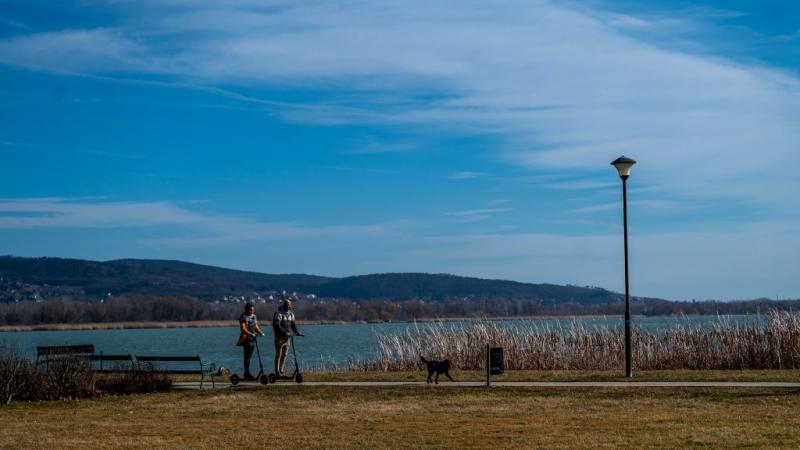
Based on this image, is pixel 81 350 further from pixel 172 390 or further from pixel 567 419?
pixel 567 419

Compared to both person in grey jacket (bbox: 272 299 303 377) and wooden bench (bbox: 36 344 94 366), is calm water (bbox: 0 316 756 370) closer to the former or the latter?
wooden bench (bbox: 36 344 94 366)

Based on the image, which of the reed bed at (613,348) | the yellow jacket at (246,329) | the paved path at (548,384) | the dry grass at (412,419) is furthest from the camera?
the reed bed at (613,348)

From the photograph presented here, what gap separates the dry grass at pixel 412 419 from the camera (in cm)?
1556

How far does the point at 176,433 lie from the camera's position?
17.1 meters

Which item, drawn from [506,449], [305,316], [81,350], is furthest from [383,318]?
[506,449]

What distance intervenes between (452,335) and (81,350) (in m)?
13.2

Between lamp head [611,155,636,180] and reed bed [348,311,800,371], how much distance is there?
6.98 m

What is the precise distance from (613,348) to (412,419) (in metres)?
14.5

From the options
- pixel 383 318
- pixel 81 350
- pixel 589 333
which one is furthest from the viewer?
pixel 383 318

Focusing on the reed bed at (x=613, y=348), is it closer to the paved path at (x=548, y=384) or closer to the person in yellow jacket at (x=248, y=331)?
the paved path at (x=548, y=384)

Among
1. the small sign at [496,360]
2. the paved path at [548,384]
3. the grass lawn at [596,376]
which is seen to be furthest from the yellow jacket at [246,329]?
the small sign at [496,360]

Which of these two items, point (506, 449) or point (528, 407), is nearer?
point (506, 449)

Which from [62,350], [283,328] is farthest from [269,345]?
[62,350]

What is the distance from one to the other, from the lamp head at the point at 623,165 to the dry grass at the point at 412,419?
5648 mm
